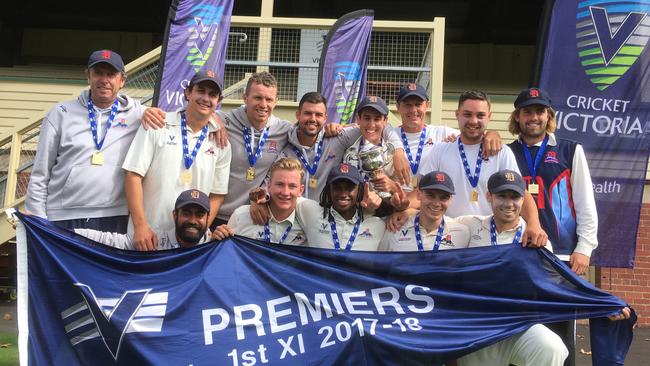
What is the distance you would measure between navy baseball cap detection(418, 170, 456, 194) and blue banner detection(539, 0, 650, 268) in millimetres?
3396

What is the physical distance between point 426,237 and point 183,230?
167 centimetres

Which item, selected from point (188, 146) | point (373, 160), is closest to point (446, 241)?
point (373, 160)

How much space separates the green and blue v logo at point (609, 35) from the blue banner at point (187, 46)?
14.1 feet

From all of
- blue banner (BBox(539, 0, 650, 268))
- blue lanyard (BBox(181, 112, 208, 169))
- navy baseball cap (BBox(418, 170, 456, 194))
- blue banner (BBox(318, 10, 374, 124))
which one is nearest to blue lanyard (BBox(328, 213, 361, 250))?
navy baseball cap (BBox(418, 170, 456, 194))

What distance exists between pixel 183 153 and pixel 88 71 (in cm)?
95

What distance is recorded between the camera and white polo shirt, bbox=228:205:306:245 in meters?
5.16

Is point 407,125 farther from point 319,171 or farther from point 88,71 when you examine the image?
point 88,71

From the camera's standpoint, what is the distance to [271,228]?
5172mm

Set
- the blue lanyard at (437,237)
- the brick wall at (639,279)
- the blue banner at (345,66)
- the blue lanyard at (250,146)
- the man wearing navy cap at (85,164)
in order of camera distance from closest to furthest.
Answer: the blue lanyard at (437,237), the man wearing navy cap at (85,164), the blue lanyard at (250,146), the blue banner at (345,66), the brick wall at (639,279)

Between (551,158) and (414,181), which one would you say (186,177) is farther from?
(551,158)

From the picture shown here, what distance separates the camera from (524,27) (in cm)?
2206

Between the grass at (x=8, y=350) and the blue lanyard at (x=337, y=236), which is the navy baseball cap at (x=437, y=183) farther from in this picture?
the grass at (x=8, y=350)

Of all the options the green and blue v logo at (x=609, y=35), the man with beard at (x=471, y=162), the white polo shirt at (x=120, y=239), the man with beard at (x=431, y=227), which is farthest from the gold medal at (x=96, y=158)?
the green and blue v logo at (x=609, y=35)

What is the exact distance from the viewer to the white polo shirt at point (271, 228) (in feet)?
16.9
